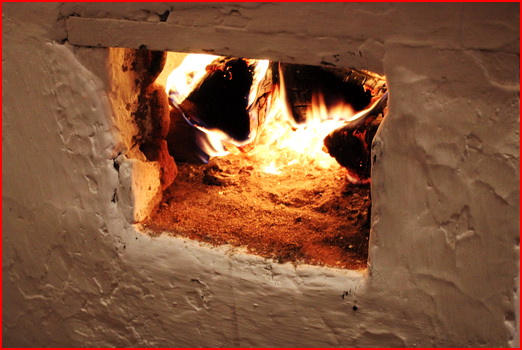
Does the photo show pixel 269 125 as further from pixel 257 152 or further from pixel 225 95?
pixel 225 95

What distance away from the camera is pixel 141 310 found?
6.47ft

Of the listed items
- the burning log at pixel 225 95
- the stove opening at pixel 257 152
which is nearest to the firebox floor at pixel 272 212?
the stove opening at pixel 257 152

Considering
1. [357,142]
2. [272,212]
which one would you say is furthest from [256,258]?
[357,142]

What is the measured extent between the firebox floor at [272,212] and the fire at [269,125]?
4cm

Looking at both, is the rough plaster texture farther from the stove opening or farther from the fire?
the fire

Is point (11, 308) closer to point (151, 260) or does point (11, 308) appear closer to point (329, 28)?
point (151, 260)

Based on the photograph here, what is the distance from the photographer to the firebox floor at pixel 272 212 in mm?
1829

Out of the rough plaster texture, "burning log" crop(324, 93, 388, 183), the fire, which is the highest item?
the fire

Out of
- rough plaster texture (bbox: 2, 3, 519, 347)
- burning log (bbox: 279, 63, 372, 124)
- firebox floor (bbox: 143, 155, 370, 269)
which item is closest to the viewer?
rough plaster texture (bbox: 2, 3, 519, 347)

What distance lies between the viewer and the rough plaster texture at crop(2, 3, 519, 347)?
1486 mm

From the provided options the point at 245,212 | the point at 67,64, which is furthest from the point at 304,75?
the point at 67,64

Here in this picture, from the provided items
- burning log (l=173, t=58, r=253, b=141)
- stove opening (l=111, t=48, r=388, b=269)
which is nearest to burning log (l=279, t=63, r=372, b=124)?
stove opening (l=111, t=48, r=388, b=269)

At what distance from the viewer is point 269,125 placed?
7.36ft

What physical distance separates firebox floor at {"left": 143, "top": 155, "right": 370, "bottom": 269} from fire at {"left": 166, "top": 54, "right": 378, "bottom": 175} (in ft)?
0.13
